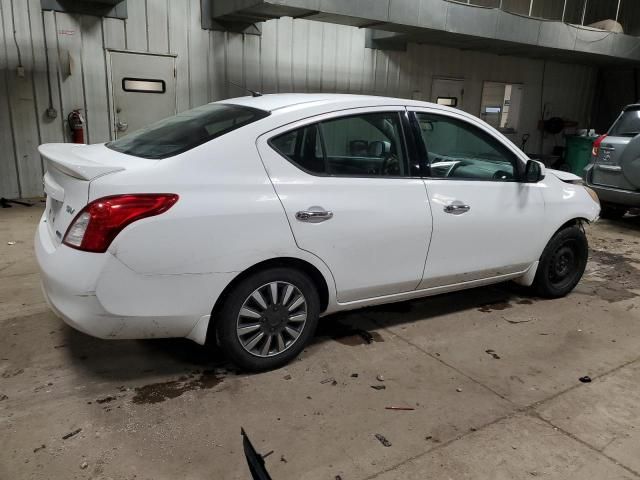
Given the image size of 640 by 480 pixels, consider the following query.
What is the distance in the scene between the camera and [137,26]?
718 centimetres

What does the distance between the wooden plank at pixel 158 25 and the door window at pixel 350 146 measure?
5.30 meters

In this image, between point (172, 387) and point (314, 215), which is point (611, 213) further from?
point (172, 387)

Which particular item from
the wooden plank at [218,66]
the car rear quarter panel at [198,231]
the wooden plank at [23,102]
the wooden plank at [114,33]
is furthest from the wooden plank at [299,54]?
the car rear quarter panel at [198,231]

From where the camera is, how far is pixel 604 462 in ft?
7.34

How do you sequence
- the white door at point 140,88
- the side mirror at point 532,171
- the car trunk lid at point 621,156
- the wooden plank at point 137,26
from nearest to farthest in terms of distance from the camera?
1. the side mirror at point 532,171
2. the car trunk lid at point 621,156
3. the wooden plank at point 137,26
4. the white door at point 140,88

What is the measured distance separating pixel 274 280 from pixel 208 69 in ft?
19.9

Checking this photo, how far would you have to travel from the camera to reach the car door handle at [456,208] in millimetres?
3229

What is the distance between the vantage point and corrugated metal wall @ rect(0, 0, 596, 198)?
6.68m

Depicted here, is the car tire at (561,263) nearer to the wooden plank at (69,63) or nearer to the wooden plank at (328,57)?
the wooden plank at (328,57)

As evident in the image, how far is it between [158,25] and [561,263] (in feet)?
20.6

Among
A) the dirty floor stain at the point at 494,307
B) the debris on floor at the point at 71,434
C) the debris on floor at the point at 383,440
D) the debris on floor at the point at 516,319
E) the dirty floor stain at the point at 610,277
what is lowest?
the dirty floor stain at the point at 610,277

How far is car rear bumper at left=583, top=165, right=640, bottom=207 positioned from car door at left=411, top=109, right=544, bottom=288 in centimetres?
372

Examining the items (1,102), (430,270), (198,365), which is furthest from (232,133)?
(1,102)

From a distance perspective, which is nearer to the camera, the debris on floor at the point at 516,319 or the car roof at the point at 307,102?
the car roof at the point at 307,102
